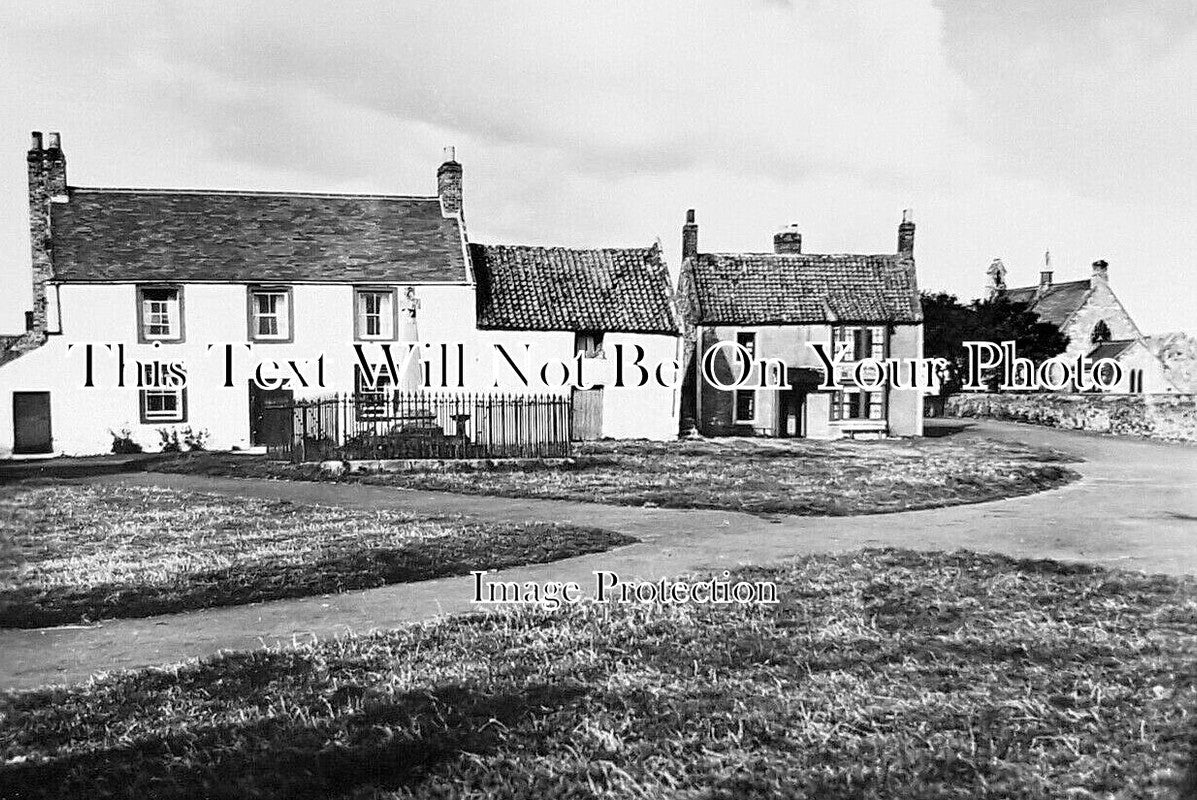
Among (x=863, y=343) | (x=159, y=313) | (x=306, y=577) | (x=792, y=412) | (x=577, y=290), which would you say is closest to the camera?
(x=306, y=577)

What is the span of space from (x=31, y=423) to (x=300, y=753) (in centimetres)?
196

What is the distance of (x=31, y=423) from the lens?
11.4ft

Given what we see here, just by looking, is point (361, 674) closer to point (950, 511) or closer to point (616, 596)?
point (616, 596)

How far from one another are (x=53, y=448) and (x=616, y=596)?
262 centimetres

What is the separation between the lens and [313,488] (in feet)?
20.0

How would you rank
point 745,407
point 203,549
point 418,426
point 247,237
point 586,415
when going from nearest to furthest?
point 203,549, point 418,426, point 745,407, point 586,415, point 247,237

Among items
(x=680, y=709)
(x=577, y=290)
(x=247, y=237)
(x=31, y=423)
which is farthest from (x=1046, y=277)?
(x=577, y=290)

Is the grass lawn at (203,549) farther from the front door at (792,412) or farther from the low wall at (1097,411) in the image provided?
the low wall at (1097,411)

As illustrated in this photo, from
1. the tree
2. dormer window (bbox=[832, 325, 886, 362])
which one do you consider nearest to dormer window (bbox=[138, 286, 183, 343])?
dormer window (bbox=[832, 325, 886, 362])

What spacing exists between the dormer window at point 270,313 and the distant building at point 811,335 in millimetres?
3197

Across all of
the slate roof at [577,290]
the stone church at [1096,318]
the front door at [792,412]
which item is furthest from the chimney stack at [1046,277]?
the slate roof at [577,290]

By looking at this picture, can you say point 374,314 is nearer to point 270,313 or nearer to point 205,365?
point 270,313

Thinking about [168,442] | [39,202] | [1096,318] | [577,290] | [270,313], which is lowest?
[168,442]

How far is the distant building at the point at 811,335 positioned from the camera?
476 cm
